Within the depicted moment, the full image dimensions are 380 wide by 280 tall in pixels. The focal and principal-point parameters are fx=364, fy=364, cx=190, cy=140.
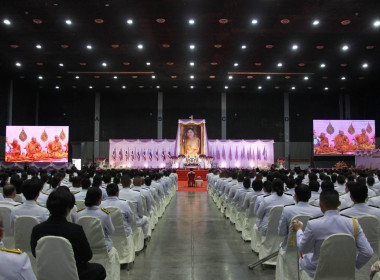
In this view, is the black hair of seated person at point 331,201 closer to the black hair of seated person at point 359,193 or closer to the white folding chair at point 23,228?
the black hair of seated person at point 359,193

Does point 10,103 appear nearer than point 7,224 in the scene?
No

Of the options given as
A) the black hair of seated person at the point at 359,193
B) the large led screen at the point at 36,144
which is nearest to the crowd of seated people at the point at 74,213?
the black hair of seated person at the point at 359,193

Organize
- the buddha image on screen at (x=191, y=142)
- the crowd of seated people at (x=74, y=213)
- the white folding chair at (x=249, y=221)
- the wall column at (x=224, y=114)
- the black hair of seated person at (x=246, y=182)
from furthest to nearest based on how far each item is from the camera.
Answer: the wall column at (x=224, y=114) < the buddha image on screen at (x=191, y=142) < the black hair of seated person at (x=246, y=182) < the white folding chair at (x=249, y=221) < the crowd of seated people at (x=74, y=213)

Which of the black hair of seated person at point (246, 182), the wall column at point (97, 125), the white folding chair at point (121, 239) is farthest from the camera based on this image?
the wall column at point (97, 125)

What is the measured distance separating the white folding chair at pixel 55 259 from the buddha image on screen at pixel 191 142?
2051 cm

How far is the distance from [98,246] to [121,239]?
94 cm

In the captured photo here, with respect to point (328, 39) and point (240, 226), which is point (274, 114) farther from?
point (240, 226)

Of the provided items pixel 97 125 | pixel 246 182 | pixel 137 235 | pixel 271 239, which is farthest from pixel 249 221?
pixel 97 125

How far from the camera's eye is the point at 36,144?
21.6m

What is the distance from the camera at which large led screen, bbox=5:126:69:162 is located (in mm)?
20938

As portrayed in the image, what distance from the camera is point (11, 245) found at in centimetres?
378

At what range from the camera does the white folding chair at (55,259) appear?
2297 millimetres

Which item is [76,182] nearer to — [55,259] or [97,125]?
[55,259]

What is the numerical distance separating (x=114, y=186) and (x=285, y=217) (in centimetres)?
201
